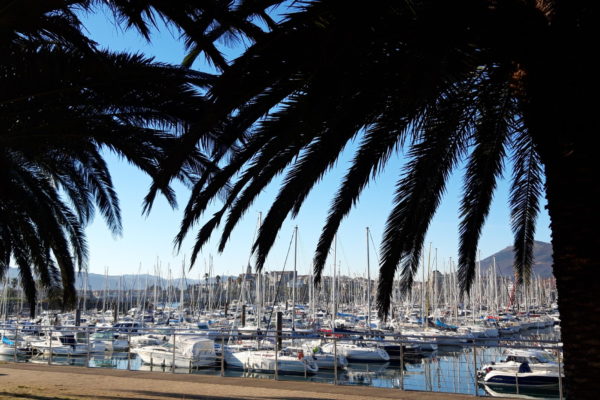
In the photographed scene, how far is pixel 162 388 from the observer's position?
10.4 m

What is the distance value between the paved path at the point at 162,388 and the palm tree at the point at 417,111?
3280 mm

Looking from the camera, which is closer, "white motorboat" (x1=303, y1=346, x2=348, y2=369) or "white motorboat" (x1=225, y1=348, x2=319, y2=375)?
"white motorboat" (x1=225, y1=348, x2=319, y2=375)

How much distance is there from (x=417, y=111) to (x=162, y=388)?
23.0 feet

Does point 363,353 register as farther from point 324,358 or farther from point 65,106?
point 65,106

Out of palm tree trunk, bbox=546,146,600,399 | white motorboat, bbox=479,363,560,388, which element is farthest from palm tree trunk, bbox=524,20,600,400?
white motorboat, bbox=479,363,560,388

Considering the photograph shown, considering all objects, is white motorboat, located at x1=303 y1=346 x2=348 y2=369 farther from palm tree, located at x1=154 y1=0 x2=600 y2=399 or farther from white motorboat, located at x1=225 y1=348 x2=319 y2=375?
palm tree, located at x1=154 y1=0 x2=600 y2=399

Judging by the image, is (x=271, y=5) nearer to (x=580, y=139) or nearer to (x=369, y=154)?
(x=369, y=154)

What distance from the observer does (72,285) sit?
34.1ft

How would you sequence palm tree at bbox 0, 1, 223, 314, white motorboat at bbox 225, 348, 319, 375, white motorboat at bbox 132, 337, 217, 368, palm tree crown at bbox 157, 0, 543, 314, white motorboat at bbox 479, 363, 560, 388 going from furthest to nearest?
white motorboat at bbox 132, 337, 217, 368 < white motorboat at bbox 225, 348, 319, 375 < white motorboat at bbox 479, 363, 560, 388 < palm tree at bbox 0, 1, 223, 314 < palm tree crown at bbox 157, 0, 543, 314

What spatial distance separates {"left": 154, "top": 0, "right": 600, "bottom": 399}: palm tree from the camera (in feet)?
14.6

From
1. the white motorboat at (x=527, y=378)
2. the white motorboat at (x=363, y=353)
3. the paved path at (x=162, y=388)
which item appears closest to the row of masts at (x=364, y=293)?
the white motorboat at (x=363, y=353)

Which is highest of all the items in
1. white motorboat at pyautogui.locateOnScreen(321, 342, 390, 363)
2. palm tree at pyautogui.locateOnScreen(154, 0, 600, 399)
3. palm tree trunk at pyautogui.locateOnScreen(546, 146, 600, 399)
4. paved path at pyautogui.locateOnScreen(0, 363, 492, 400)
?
palm tree at pyautogui.locateOnScreen(154, 0, 600, 399)

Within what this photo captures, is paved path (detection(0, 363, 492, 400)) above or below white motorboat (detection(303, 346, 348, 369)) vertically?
above

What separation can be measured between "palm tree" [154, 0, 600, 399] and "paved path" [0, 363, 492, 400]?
10.8ft
